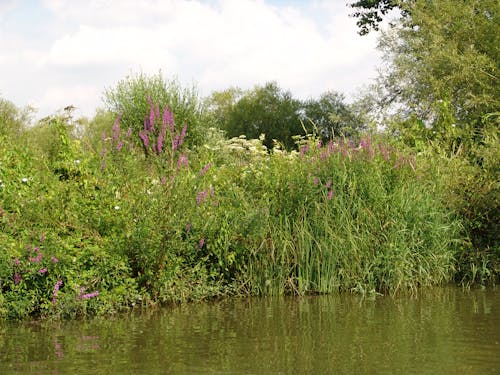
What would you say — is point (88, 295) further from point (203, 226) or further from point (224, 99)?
point (224, 99)

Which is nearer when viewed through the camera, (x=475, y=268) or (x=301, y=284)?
(x=301, y=284)

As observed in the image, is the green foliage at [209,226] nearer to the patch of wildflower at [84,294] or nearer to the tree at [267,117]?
the patch of wildflower at [84,294]

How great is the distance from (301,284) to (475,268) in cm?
264

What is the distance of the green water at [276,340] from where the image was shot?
5.21 m

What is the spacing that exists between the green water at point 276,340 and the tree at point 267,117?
2921 centimetres

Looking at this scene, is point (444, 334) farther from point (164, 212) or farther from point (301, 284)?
point (164, 212)

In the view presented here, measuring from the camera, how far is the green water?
521 cm

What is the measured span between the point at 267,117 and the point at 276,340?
32454 millimetres

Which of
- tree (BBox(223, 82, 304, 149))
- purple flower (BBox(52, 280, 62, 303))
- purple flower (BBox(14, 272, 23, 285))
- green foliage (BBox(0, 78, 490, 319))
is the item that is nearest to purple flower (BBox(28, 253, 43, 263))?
green foliage (BBox(0, 78, 490, 319))

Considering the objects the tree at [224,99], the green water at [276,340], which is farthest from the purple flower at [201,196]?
the tree at [224,99]

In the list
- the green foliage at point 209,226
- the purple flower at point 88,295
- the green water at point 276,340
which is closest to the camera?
the green water at point 276,340

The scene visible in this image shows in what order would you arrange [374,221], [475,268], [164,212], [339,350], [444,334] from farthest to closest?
[475,268] < [374,221] < [164,212] < [444,334] < [339,350]

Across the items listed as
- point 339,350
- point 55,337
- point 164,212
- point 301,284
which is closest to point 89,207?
point 164,212

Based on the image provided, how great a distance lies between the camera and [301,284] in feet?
28.6
